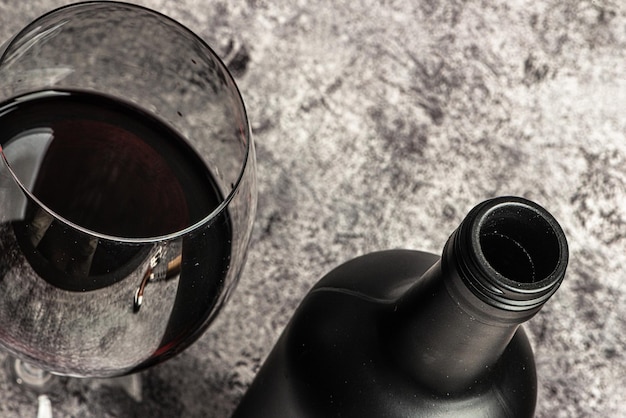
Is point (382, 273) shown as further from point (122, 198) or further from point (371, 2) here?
point (371, 2)

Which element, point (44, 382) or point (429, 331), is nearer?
point (429, 331)

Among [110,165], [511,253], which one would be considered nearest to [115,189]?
[110,165]

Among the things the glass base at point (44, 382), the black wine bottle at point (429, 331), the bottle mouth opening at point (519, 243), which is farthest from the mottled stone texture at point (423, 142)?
the bottle mouth opening at point (519, 243)

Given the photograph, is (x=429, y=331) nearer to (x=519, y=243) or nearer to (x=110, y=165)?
(x=519, y=243)

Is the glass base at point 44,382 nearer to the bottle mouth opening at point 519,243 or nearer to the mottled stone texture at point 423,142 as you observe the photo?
the mottled stone texture at point 423,142

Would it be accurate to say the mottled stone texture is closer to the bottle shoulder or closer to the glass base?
the glass base

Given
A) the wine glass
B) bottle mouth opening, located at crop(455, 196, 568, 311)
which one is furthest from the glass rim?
bottle mouth opening, located at crop(455, 196, 568, 311)
